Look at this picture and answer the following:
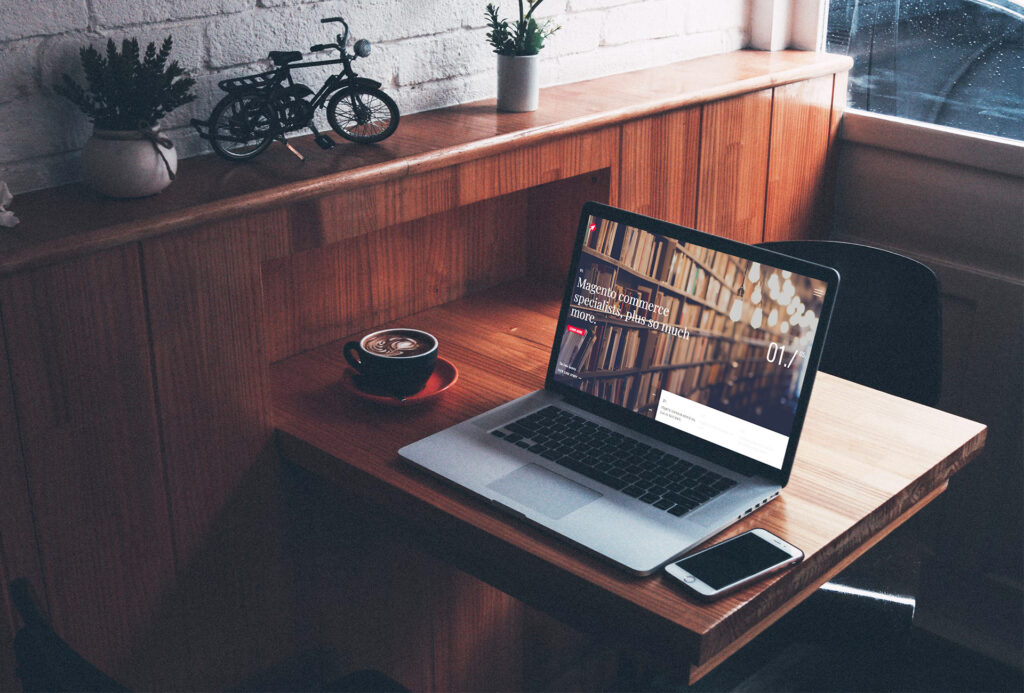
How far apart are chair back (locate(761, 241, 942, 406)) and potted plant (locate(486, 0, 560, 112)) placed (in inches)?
20.4

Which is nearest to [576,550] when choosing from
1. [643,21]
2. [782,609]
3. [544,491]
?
[544,491]

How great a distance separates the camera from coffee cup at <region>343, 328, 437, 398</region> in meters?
1.42

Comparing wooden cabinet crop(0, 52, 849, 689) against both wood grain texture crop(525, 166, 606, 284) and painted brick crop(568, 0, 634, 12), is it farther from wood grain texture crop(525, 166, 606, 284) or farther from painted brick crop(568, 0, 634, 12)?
painted brick crop(568, 0, 634, 12)

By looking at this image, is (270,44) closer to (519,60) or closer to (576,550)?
(519,60)

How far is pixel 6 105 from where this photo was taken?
3.97ft

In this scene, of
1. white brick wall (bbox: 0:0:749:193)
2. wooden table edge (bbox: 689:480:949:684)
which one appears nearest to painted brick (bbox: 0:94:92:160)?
white brick wall (bbox: 0:0:749:193)

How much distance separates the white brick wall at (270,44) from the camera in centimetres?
122

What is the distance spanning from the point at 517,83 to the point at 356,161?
371 millimetres

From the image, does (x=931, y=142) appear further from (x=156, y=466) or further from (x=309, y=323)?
(x=156, y=466)

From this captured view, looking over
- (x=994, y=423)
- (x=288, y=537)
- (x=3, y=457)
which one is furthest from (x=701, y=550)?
(x=994, y=423)

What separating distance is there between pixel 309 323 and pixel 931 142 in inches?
49.7

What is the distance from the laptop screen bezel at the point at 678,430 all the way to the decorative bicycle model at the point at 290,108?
333 mm

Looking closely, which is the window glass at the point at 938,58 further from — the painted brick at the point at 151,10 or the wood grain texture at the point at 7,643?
the wood grain texture at the point at 7,643

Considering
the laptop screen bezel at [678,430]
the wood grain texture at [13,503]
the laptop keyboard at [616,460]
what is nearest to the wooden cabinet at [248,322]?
the wood grain texture at [13,503]
